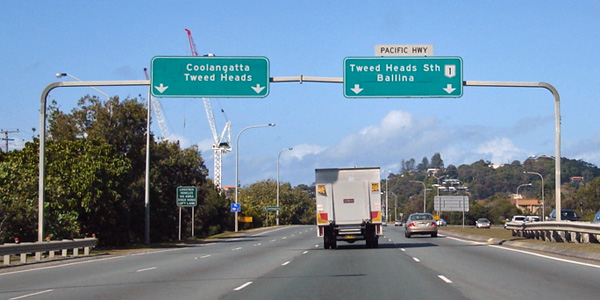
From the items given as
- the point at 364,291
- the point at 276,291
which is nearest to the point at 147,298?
the point at 276,291

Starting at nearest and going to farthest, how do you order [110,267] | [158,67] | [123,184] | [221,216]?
1. [110,267]
2. [158,67]
3. [123,184]
4. [221,216]

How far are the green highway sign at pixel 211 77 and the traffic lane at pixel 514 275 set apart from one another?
8658 millimetres

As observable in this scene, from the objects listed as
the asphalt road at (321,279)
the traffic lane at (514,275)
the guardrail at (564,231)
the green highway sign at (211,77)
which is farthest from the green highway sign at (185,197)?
the traffic lane at (514,275)

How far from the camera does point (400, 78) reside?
2591 centimetres

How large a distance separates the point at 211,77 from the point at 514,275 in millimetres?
12976

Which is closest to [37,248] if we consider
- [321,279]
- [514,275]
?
[321,279]

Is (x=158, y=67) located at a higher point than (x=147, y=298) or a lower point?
higher

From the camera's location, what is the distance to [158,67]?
26047 millimetres

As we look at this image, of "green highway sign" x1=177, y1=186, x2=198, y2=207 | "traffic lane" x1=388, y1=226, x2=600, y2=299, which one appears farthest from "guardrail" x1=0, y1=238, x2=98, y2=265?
"green highway sign" x1=177, y1=186, x2=198, y2=207

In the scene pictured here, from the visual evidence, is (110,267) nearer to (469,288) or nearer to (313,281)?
(313,281)

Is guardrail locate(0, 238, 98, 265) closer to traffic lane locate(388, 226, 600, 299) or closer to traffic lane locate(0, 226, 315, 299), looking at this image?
traffic lane locate(0, 226, 315, 299)

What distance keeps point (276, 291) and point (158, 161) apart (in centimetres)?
4364

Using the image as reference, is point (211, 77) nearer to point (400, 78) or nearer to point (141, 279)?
Answer: point (400, 78)

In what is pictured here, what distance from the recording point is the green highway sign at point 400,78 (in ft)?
85.1
